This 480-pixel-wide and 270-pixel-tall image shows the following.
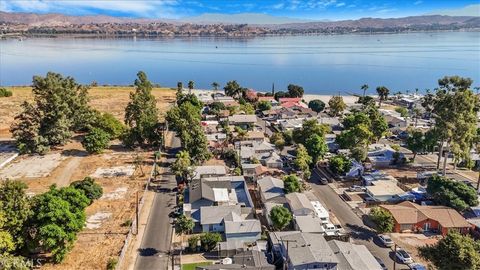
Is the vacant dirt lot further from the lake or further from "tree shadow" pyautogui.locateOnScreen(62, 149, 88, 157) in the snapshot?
the lake

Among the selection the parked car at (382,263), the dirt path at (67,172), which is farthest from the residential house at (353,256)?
the dirt path at (67,172)

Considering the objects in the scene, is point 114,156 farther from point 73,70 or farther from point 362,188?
point 73,70

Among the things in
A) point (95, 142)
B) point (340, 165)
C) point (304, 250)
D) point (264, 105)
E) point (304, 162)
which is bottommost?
point (304, 250)

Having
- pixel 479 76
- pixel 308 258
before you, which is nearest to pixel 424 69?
pixel 479 76

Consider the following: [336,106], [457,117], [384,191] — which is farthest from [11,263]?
[336,106]

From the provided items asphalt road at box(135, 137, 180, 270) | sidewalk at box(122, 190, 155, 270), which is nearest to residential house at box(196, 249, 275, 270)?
asphalt road at box(135, 137, 180, 270)

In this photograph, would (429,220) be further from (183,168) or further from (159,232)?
(183,168)

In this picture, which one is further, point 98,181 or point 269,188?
point 98,181
